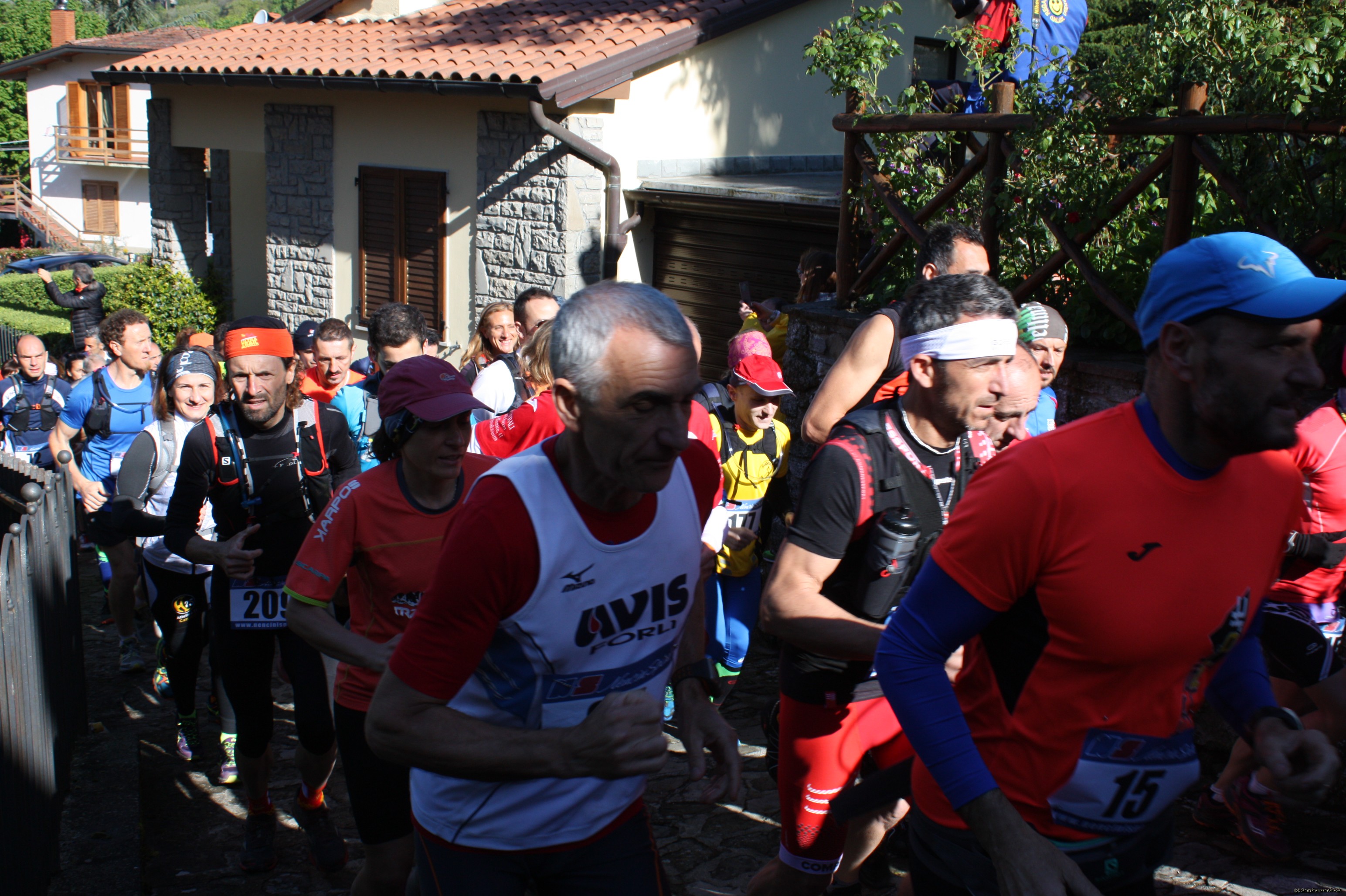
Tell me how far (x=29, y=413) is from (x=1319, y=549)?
9.06 meters

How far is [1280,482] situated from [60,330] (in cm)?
2611

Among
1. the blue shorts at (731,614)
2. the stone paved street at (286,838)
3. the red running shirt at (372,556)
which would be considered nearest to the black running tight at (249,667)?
the stone paved street at (286,838)

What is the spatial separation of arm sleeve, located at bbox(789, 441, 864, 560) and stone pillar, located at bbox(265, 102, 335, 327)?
40.3ft

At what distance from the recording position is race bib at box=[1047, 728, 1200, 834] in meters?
1.97

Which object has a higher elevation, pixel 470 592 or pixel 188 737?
pixel 470 592

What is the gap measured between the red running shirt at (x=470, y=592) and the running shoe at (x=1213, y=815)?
346 cm

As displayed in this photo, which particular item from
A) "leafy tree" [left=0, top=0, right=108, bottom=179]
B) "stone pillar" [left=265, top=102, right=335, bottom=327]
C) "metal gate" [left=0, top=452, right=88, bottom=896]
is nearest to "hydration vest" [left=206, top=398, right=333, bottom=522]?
"metal gate" [left=0, top=452, right=88, bottom=896]

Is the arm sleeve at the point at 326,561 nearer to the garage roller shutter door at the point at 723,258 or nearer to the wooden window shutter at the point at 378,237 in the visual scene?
the garage roller shutter door at the point at 723,258

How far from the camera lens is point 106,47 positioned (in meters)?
38.8

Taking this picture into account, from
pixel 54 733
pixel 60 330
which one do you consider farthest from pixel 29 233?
pixel 54 733

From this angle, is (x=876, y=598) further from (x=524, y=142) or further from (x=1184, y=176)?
(x=524, y=142)

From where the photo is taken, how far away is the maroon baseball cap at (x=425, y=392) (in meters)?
3.26

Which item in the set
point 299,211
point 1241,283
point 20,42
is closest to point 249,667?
point 1241,283

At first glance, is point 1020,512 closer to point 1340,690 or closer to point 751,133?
point 1340,690
